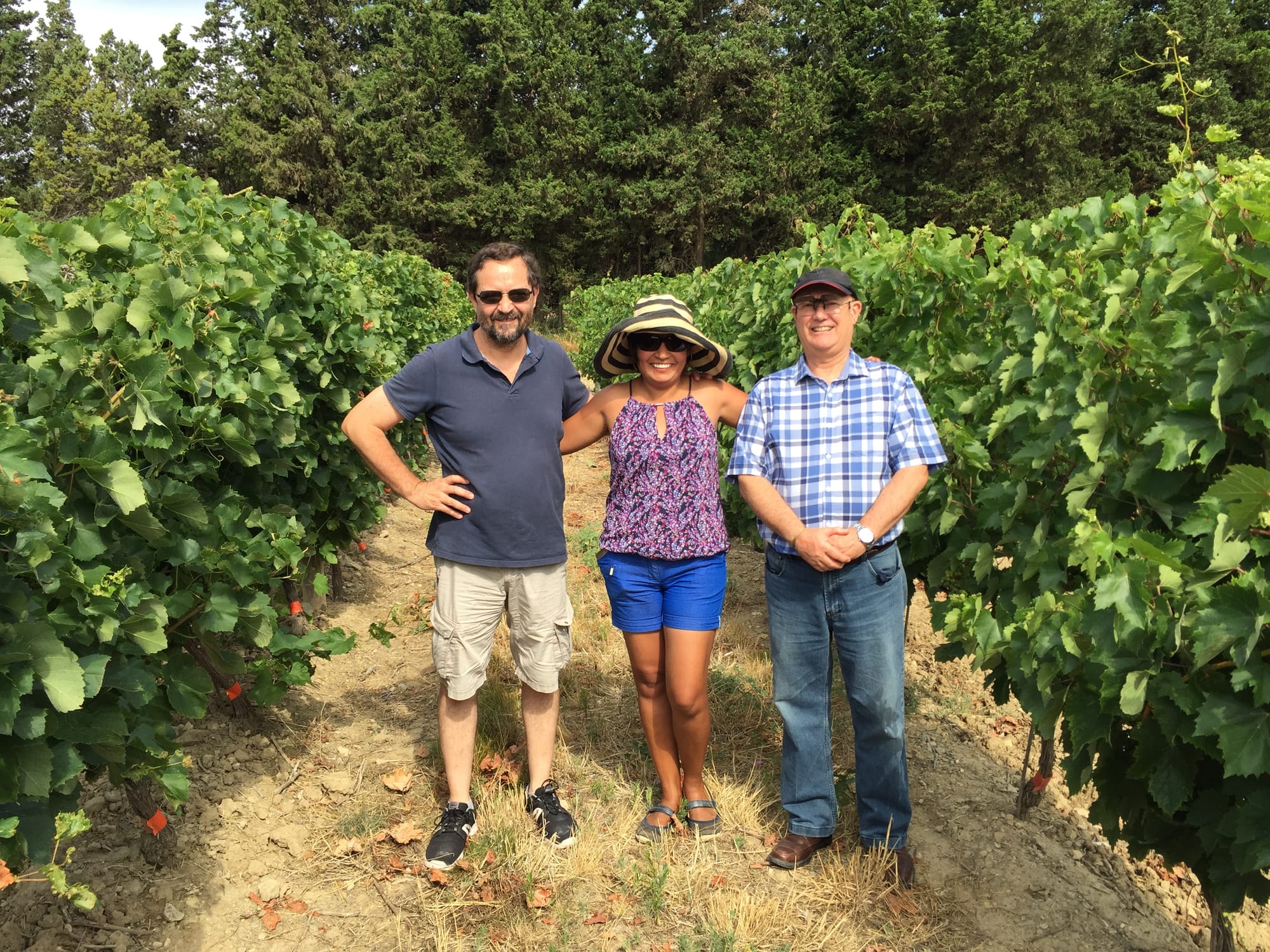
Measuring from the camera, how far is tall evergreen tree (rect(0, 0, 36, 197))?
1844 inches

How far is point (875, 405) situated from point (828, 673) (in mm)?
958

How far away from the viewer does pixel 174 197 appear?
443cm

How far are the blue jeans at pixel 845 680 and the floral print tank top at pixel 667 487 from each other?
280 mm

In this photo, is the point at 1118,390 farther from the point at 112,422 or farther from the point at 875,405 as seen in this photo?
the point at 112,422

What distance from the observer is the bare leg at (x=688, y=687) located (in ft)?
10.8

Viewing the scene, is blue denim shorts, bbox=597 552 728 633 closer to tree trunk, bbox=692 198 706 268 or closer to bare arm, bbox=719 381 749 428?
bare arm, bbox=719 381 749 428

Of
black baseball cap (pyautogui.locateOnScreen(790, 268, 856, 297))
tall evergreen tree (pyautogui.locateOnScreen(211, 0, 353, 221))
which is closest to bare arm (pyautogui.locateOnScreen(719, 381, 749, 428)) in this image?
black baseball cap (pyautogui.locateOnScreen(790, 268, 856, 297))

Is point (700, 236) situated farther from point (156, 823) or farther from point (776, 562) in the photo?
point (156, 823)

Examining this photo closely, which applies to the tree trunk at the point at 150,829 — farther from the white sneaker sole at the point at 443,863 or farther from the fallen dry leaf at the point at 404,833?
the white sneaker sole at the point at 443,863

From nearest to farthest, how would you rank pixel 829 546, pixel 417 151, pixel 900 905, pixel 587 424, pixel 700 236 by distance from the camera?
pixel 829 546 < pixel 900 905 < pixel 587 424 < pixel 700 236 < pixel 417 151

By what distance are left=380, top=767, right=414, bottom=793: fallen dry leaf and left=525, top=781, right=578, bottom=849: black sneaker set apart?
59 cm

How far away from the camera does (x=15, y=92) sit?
4928 centimetres

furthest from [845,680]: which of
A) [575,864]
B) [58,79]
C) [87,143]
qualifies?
[58,79]

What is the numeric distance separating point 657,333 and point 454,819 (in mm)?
1930
